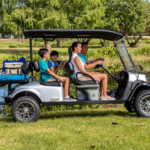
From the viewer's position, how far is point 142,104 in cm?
661

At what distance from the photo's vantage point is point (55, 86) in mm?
6523

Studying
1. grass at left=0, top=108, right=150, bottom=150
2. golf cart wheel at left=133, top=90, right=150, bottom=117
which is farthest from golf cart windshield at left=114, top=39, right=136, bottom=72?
grass at left=0, top=108, right=150, bottom=150

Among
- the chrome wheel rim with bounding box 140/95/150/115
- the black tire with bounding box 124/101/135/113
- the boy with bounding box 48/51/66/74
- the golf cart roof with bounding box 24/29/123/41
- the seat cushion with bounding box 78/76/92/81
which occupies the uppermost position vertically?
the golf cart roof with bounding box 24/29/123/41

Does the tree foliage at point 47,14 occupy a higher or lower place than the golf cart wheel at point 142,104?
higher

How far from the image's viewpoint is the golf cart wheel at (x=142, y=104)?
656cm

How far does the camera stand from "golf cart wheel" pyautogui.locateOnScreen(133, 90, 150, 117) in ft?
21.5

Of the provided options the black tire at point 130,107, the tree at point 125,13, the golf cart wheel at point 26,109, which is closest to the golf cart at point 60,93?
the golf cart wheel at point 26,109

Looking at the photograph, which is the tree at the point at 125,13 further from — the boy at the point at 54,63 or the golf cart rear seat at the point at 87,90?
the golf cart rear seat at the point at 87,90

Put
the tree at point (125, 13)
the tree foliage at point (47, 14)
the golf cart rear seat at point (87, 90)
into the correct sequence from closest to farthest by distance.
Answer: the golf cart rear seat at point (87, 90) → the tree foliage at point (47, 14) → the tree at point (125, 13)

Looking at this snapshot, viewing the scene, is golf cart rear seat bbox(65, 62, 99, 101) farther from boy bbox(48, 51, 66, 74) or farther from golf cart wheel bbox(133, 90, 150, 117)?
golf cart wheel bbox(133, 90, 150, 117)

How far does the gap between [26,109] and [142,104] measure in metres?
2.11

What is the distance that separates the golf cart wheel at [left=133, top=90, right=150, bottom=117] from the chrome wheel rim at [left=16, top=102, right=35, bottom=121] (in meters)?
1.88

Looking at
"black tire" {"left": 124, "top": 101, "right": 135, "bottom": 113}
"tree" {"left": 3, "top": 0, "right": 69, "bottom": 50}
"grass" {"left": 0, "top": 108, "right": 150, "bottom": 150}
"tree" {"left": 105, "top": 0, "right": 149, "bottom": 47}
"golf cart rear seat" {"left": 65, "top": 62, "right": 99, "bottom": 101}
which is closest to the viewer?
"grass" {"left": 0, "top": 108, "right": 150, "bottom": 150}

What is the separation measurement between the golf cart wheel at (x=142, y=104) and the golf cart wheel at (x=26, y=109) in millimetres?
1792
